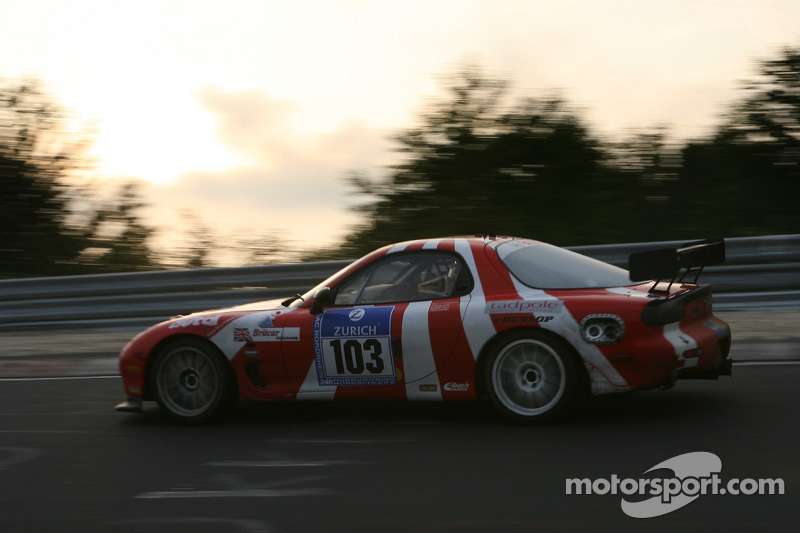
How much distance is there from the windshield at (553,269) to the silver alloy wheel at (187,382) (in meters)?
2.25

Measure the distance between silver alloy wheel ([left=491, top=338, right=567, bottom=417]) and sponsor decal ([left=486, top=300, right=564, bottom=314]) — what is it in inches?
7.7

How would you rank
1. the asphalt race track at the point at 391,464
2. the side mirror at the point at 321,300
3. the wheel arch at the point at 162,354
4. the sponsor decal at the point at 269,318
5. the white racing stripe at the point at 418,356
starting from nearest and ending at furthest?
the asphalt race track at the point at 391,464
the white racing stripe at the point at 418,356
the side mirror at the point at 321,300
the sponsor decal at the point at 269,318
the wheel arch at the point at 162,354

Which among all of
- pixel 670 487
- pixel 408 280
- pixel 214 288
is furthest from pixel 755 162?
pixel 670 487

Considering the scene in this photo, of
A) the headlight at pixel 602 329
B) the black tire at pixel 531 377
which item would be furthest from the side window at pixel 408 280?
the headlight at pixel 602 329

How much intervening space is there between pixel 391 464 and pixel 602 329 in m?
1.55

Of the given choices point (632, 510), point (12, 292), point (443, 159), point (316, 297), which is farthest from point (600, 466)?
point (443, 159)

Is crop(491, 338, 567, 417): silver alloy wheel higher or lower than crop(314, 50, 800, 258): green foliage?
lower

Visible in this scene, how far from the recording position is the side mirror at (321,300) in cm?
686

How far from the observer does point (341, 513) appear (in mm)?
4859

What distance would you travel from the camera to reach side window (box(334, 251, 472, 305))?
266 inches

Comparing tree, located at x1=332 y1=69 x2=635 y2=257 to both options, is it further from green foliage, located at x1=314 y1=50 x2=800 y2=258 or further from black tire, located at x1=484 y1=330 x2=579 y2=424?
black tire, located at x1=484 y1=330 x2=579 y2=424

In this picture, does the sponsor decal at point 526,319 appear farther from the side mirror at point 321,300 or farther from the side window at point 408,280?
the side mirror at point 321,300

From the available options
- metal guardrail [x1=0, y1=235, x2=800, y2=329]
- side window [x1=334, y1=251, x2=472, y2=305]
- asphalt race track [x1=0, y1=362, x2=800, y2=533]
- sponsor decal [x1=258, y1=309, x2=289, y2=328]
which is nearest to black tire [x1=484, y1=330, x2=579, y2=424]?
asphalt race track [x1=0, y1=362, x2=800, y2=533]

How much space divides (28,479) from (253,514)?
1735 millimetres
